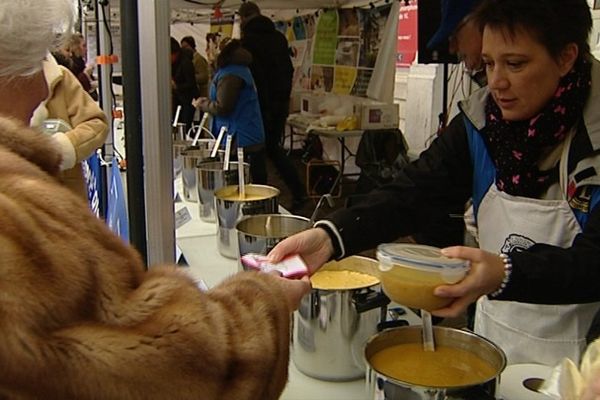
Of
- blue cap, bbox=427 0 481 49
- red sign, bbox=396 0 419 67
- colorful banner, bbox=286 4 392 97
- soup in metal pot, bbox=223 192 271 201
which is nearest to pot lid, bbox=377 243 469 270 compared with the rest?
blue cap, bbox=427 0 481 49

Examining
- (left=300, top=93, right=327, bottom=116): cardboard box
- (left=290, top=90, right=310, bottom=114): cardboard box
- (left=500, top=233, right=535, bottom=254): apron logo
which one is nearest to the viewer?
(left=500, top=233, right=535, bottom=254): apron logo

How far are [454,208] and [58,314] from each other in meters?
1.04

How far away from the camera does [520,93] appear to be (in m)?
1.19

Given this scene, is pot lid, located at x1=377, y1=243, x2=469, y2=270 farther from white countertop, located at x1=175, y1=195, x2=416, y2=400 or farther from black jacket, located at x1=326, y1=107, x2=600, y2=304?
white countertop, located at x1=175, y1=195, x2=416, y2=400

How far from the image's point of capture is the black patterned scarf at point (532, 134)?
46.0 inches

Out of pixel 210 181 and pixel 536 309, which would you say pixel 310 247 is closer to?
pixel 536 309

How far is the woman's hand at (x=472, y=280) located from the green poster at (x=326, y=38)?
5659mm

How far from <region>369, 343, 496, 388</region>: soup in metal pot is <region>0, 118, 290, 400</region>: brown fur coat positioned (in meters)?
0.18

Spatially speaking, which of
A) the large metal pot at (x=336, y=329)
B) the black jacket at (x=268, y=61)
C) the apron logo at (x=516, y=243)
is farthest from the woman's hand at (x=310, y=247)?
the black jacket at (x=268, y=61)

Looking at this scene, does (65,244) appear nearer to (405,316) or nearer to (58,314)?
(58,314)

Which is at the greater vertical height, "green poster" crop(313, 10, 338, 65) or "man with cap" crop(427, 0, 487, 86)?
"green poster" crop(313, 10, 338, 65)

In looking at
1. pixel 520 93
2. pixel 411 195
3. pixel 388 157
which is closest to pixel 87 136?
pixel 411 195

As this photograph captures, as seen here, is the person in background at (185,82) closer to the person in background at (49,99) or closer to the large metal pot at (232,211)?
the person in background at (49,99)

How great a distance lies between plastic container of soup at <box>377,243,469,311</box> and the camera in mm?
912
